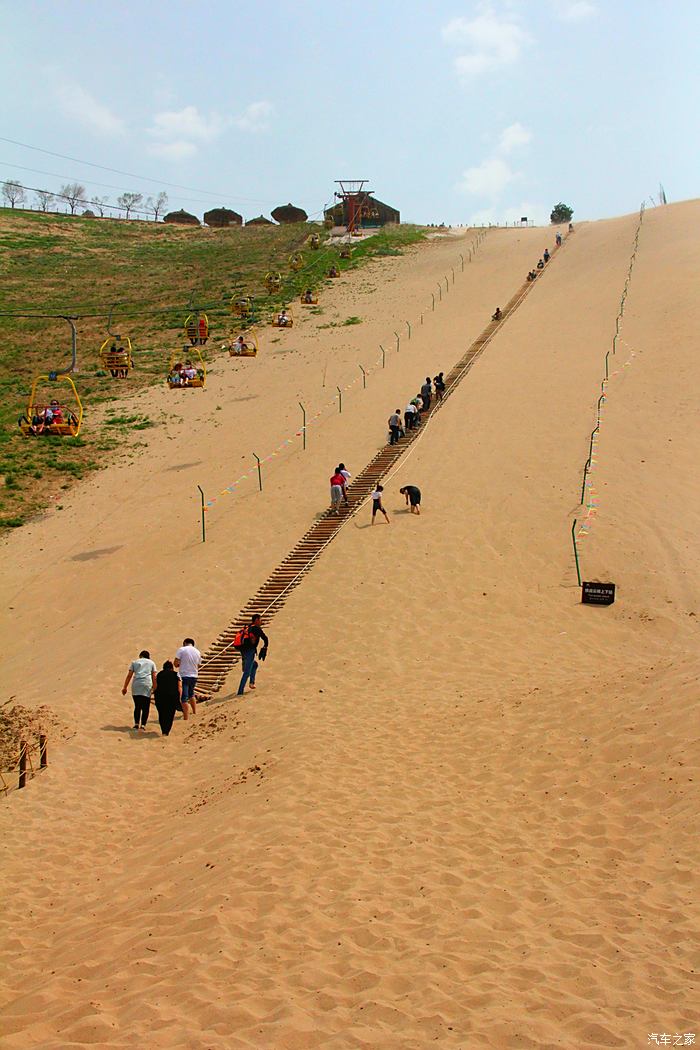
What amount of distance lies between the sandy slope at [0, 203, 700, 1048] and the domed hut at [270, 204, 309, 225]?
73674mm

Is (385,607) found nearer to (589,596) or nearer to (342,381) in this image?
(589,596)

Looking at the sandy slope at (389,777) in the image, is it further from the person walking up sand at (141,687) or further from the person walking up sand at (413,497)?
the person walking up sand at (141,687)

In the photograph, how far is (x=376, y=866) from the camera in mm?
8250

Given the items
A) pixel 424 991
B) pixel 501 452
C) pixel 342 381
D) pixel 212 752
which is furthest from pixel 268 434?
pixel 424 991

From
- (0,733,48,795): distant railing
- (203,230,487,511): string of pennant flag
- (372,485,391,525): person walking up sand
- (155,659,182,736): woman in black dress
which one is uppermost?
(203,230,487,511): string of pennant flag

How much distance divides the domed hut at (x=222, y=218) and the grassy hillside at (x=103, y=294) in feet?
21.0

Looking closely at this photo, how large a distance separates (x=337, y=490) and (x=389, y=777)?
12775 mm

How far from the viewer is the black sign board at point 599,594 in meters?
16.3

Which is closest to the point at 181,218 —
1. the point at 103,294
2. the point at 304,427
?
the point at 103,294

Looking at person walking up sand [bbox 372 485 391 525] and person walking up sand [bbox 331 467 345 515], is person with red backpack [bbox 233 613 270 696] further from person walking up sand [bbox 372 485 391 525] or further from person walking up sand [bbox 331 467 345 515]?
person walking up sand [bbox 331 467 345 515]

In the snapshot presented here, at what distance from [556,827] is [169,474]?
23151mm

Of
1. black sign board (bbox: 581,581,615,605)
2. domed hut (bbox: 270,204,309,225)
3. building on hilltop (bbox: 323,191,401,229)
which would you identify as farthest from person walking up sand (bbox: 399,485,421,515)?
domed hut (bbox: 270,204,309,225)

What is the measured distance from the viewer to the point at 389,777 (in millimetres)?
10398

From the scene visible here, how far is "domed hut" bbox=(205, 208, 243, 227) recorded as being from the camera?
3698 inches
